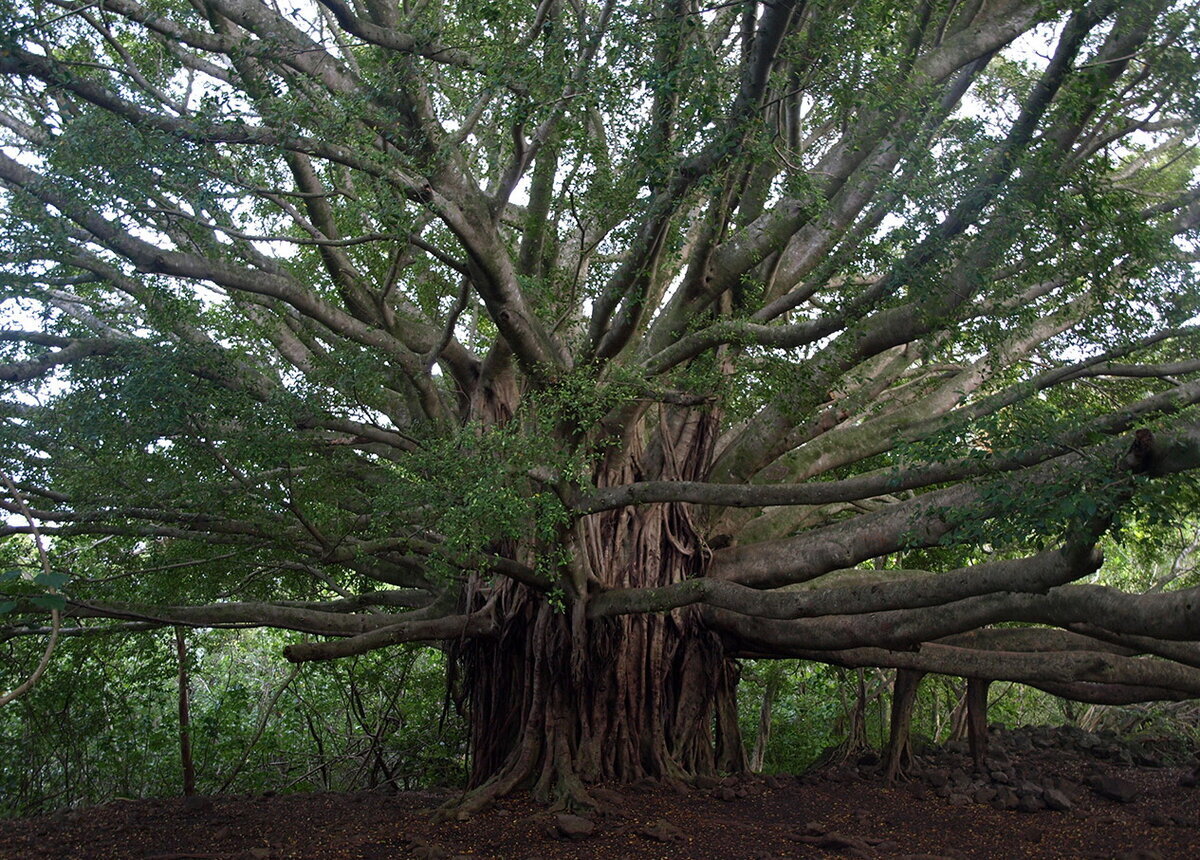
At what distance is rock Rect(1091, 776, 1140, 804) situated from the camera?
277 inches

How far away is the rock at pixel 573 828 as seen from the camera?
6.18 meters

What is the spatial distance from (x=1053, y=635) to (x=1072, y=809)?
1.39 metres

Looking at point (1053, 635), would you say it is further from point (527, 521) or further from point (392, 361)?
point (392, 361)

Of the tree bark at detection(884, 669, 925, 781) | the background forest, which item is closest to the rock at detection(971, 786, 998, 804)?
the tree bark at detection(884, 669, 925, 781)

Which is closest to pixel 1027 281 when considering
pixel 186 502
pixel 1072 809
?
pixel 1072 809

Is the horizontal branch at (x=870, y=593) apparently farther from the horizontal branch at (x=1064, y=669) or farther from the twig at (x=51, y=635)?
the twig at (x=51, y=635)

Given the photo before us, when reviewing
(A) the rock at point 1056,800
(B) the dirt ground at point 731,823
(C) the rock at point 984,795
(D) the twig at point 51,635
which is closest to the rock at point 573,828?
(B) the dirt ground at point 731,823

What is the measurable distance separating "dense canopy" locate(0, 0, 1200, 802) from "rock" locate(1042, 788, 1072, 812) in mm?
773

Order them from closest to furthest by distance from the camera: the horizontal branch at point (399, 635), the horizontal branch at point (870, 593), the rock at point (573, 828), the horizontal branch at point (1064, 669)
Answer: the horizontal branch at point (870, 593), the rock at point (573, 828), the horizontal branch at point (399, 635), the horizontal branch at point (1064, 669)

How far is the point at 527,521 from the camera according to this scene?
6.86 meters

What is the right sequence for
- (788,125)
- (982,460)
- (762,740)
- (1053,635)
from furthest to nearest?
(762,740), (1053,635), (788,125), (982,460)

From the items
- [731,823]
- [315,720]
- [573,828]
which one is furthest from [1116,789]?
[315,720]

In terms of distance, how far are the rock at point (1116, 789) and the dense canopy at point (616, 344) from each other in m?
0.63

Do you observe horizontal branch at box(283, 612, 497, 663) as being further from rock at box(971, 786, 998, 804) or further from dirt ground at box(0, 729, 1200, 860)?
rock at box(971, 786, 998, 804)
